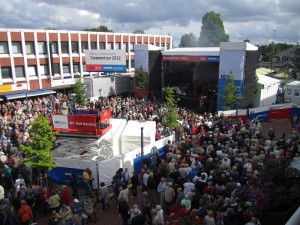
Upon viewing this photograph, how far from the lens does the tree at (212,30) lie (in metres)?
87.2

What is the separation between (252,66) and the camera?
28.0 m

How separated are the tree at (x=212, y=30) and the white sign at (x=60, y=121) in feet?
254

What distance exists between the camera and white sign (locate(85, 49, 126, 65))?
117ft

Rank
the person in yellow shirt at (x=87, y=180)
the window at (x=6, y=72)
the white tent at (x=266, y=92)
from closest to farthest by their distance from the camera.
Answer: the person in yellow shirt at (x=87, y=180) < the white tent at (x=266, y=92) < the window at (x=6, y=72)

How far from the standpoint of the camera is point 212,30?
88.2 m

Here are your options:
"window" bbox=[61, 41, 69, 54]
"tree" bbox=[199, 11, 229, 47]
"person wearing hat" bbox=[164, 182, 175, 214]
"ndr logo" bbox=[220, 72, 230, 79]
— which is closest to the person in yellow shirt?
"person wearing hat" bbox=[164, 182, 175, 214]

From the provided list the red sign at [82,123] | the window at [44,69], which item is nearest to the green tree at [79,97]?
the window at [44,69]

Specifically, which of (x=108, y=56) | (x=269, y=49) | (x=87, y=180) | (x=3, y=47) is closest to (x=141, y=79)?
(x=108, y=56)

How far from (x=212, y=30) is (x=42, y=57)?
64.0 metres

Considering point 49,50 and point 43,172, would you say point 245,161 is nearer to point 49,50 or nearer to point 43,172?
point 43,172

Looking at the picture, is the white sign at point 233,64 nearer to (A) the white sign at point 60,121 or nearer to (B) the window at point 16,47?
(A) the white sign at point 60,121

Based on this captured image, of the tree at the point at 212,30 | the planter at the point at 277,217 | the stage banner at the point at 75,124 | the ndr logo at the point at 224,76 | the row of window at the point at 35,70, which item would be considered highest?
the tree at the point at 212,30

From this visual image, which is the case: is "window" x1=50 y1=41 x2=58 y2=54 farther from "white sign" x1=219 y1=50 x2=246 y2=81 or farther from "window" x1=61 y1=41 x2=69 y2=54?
"white sign" x1=219 y1=50 x2=246 y2=81

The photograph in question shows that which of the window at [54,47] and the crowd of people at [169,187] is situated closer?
the crowd of people at [169,187]
